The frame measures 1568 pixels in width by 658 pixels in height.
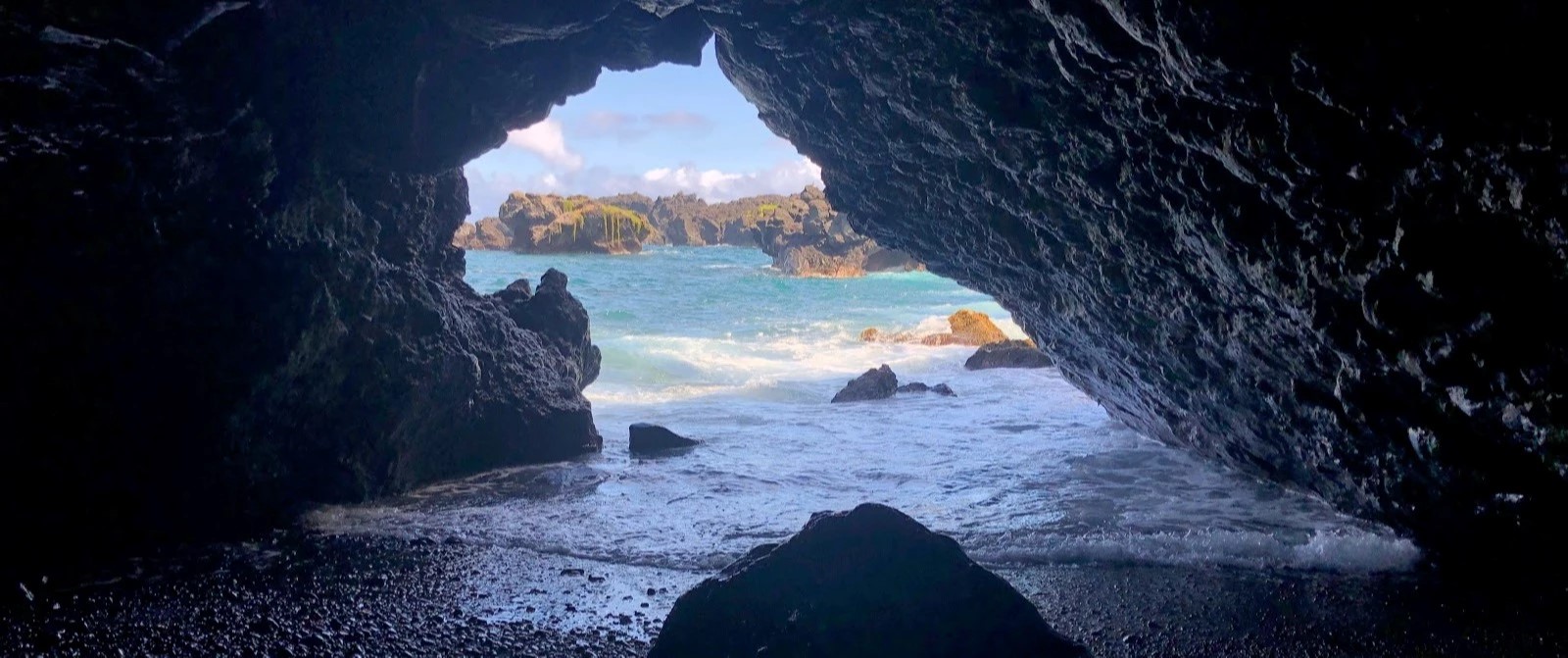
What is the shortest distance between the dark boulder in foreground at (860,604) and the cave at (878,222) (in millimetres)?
1740

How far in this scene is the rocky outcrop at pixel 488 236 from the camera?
211 feet

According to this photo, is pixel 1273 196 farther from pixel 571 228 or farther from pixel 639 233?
pixel 639 233

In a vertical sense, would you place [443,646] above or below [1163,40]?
below

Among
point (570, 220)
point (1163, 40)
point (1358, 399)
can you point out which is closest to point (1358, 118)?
point (1163, 40)

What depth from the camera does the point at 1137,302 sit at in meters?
5.20

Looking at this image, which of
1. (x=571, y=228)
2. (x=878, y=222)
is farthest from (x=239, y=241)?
(x=571, y=228)

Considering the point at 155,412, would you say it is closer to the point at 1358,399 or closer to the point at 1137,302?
the point at 1137,302

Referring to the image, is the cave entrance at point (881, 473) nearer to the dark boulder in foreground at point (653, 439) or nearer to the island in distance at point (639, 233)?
the dark boulder in foreground at point (653, 439)

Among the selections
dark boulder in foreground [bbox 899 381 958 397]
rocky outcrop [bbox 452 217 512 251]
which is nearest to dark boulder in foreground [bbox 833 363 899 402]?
dark boulder in foreground [bbox 899 381 958 397]

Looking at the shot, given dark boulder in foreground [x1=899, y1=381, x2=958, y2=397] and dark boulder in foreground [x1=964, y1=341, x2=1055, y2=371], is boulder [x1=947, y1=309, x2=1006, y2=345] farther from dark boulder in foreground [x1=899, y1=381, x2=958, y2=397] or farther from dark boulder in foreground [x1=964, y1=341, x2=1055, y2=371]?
dark boulder in foreground [x1=899, y1=381, x2=958, y2=397]

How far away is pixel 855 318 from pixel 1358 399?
2299 cm

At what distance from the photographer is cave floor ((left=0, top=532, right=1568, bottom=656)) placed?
11.8 ft

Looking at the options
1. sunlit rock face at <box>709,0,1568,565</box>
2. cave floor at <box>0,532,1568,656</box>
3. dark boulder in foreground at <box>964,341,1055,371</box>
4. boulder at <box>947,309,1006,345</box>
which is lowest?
cave floor at <box>0,532,1568,656</box>

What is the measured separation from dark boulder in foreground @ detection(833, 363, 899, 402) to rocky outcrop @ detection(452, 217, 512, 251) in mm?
56082
